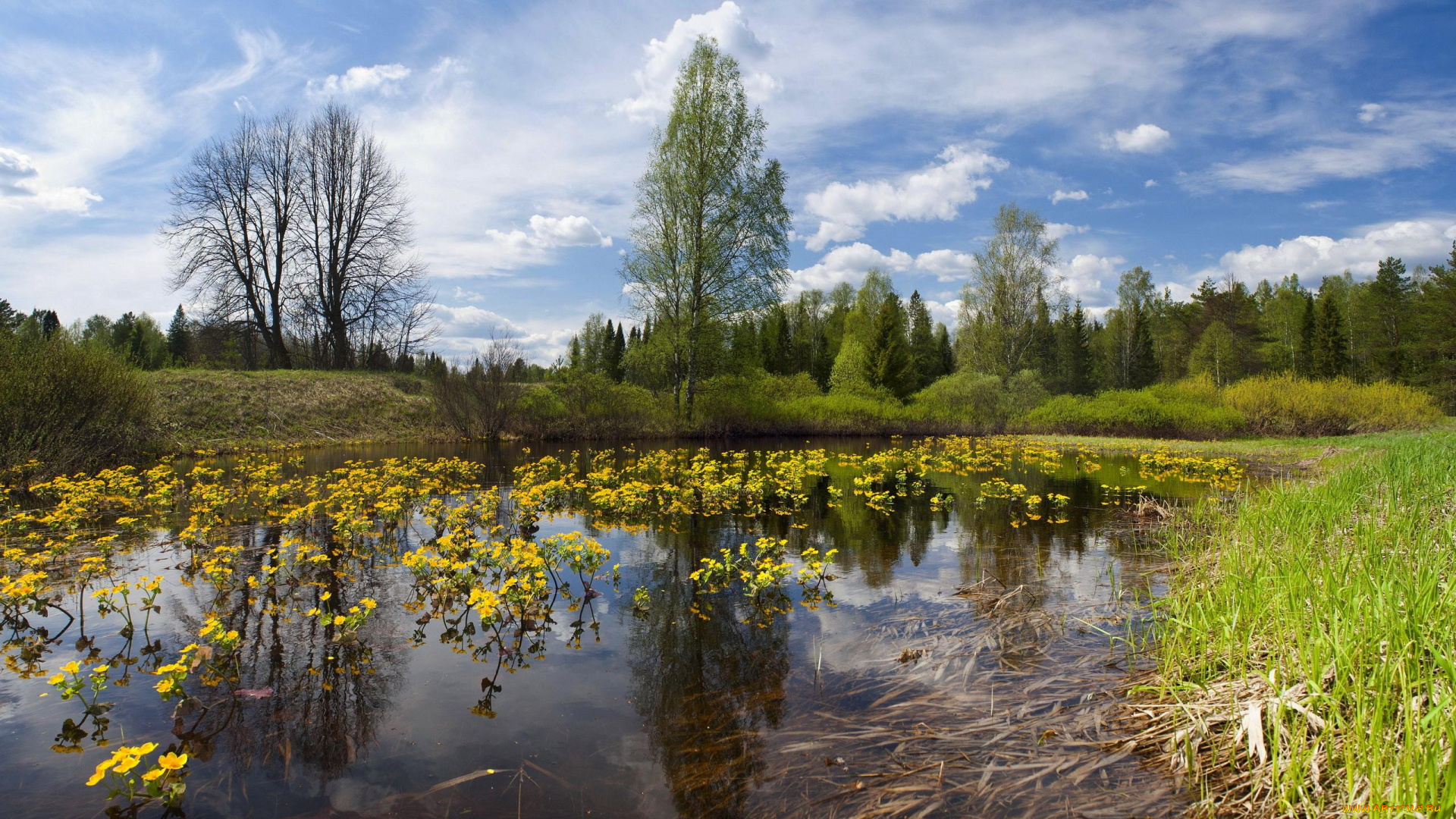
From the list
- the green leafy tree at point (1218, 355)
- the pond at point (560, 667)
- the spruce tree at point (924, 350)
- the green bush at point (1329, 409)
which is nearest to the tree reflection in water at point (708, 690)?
the pond at point (560, 667)

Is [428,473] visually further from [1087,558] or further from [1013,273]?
[1013,273]

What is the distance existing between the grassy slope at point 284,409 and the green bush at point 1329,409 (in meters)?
33.2

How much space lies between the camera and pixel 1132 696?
3730 mm

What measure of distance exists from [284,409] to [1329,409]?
40.3 metres

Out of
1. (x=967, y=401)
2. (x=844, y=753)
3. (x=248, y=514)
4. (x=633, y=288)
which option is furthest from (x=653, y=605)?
(x=967, y=401)


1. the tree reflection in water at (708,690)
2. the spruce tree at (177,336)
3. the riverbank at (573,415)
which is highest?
the spruce tree at (177,336)

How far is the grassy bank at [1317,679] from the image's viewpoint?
2.29m

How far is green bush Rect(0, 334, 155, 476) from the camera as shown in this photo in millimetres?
10914

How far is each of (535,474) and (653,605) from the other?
24.0 ft

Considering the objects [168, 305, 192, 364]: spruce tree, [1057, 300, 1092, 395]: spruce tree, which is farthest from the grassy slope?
[1057, 300, 1092, 395]: spruce tree

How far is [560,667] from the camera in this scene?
455 centimetres

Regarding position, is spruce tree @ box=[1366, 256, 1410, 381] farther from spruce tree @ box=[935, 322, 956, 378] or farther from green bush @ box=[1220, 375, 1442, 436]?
spruce tree @ box=[935, 322, 956, 378]

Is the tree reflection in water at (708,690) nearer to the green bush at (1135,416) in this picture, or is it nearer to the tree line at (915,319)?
the tree line at (915,319)

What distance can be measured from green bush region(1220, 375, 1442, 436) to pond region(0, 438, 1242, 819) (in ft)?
79.5
